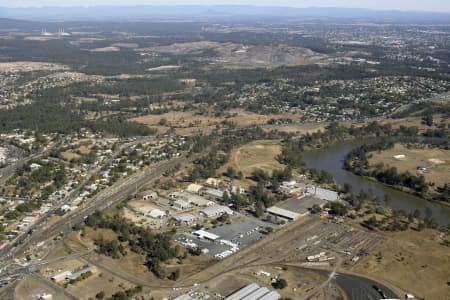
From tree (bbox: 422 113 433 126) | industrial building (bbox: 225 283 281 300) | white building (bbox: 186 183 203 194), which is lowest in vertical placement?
industrial building (bbox: 225 283 281 300)

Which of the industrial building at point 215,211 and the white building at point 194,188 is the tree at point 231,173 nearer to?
the white building at point 194,188

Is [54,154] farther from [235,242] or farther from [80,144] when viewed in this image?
[235,242]

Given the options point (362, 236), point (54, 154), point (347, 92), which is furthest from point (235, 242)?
point (347, 92)

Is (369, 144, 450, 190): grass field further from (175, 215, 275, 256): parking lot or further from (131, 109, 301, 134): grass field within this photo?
(131, 109, 301, 134): grass field

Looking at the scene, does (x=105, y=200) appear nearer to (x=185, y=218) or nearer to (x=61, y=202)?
(x=61, y=202)

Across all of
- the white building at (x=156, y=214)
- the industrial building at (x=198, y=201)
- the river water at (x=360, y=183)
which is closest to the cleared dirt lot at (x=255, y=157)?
the river water at (x=360, y=183)

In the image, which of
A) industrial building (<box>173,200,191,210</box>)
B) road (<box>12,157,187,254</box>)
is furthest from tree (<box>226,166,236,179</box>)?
industrial building (<box>173,200,191,210</box>)
